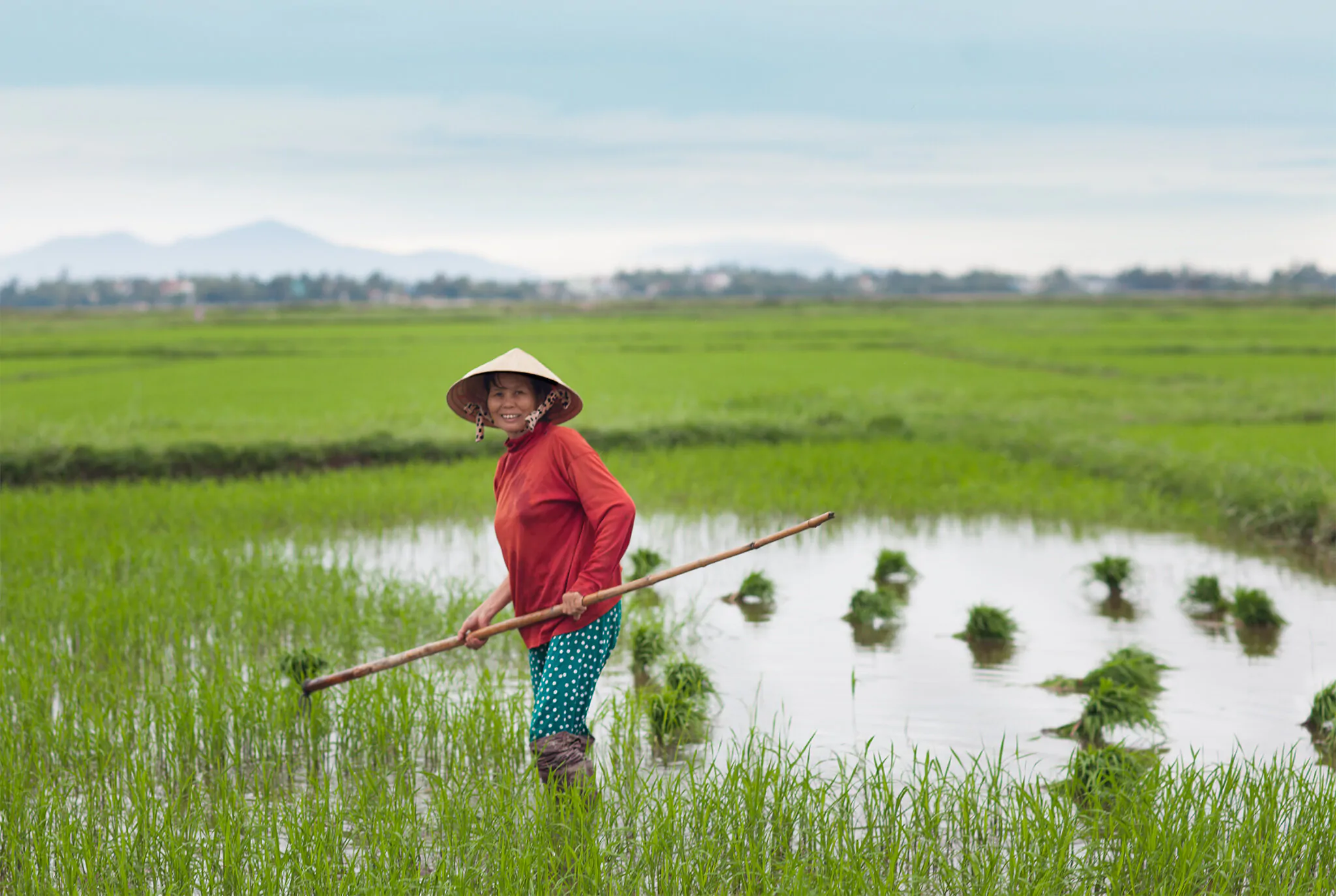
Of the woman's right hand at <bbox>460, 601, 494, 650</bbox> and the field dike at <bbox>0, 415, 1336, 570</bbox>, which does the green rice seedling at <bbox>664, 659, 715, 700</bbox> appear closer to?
the woman's right hand at <bbox>460, 601, 494, 650</bbox>

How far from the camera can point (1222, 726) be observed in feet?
16.5

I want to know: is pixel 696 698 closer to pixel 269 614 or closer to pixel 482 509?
pixel 269 614

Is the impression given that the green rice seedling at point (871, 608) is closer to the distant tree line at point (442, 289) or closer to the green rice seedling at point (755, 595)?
the green rice seedling at point (755, 595)

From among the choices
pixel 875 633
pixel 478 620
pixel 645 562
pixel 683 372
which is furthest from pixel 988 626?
pixel 683 372

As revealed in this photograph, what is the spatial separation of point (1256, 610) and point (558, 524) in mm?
4771

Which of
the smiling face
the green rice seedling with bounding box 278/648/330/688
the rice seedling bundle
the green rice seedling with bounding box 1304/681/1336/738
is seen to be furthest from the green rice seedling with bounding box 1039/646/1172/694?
the green rice seedling with bounding box 278/648/330/688

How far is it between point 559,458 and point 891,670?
2.90 m

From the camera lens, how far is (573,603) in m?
3.34

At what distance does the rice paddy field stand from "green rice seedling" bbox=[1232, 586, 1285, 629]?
22 mm

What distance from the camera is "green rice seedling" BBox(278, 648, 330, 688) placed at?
5.11 meters

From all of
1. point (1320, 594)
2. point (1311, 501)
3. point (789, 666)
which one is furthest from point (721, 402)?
point (789, 666)

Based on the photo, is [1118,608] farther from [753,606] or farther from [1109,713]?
[1109,713]

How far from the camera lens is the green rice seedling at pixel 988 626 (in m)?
6.34

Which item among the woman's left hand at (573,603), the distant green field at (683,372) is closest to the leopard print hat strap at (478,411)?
the woman's left hand at (573,603)
